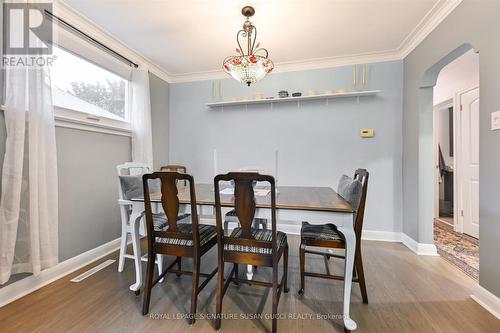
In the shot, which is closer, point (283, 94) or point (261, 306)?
point (261, 306)

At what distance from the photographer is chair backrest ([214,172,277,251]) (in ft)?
4.39

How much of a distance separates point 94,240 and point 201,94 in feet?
8.12

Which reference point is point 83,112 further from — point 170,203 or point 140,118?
point 170,203

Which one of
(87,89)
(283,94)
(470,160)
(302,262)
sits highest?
(283,94)

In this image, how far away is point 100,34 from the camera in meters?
2.49

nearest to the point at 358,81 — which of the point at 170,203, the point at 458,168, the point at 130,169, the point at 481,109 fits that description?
the point at 481,109

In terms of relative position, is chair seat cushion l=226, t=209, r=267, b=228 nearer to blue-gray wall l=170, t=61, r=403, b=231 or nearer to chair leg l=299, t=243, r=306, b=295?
chair leg l=299, t=243, r=306, b=295

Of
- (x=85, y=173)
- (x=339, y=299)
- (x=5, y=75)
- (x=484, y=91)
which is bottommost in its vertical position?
(x=339, y=299)

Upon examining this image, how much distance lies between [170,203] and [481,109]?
7.92 ft

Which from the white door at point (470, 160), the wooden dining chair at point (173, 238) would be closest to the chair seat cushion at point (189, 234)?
the wooden dining chair at point (173, 238)

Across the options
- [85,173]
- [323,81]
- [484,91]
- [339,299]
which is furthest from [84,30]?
[484,91]

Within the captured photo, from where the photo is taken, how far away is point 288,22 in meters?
2.33

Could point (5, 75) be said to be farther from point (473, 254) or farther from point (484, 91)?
point (473, 254)

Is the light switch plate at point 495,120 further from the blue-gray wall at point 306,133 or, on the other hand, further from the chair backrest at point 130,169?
the chair backrest at point 130,169
